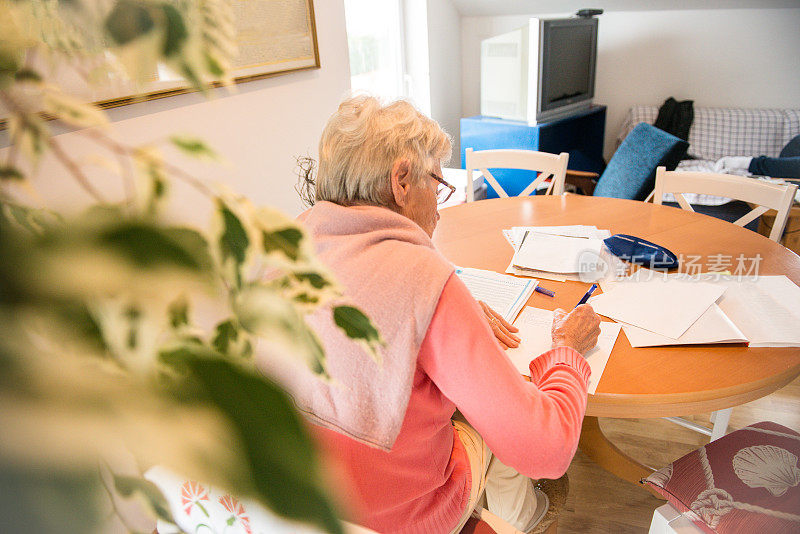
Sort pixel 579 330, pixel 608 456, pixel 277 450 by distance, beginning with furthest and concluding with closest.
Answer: pixel 608 456 < pixel 579 330 < pixel 277 450

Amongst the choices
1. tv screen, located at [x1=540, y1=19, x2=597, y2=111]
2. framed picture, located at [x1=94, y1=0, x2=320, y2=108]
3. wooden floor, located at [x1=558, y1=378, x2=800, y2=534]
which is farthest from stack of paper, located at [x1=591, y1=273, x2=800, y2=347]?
tv screen, located at [x1=540, y1=19, x2=597, y2=111]

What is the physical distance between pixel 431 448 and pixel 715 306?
757 millimetres

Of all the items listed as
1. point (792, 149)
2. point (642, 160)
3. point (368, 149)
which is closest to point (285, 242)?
point (368, 149)

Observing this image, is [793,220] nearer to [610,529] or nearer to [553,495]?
[610,529]

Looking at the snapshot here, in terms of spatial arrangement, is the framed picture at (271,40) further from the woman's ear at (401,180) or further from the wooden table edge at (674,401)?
the wooden table edge at (674,401)

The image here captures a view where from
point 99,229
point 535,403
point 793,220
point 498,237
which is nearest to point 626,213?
point 498,237

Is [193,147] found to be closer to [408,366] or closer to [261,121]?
[408,366]

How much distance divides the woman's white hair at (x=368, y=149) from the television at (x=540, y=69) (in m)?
2.71

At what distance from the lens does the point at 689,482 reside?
1123 millimetres

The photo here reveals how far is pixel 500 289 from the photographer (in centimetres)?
134

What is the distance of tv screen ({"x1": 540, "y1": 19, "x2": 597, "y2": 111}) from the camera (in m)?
3.41

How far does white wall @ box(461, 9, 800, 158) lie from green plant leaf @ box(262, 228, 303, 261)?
4524 millimetres

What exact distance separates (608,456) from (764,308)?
70 cm

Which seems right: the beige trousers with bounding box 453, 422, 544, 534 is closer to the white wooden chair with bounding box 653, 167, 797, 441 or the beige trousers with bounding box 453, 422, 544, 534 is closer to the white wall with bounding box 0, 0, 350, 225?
the white wooden chair with bounding box 653, 167, 797, 441
